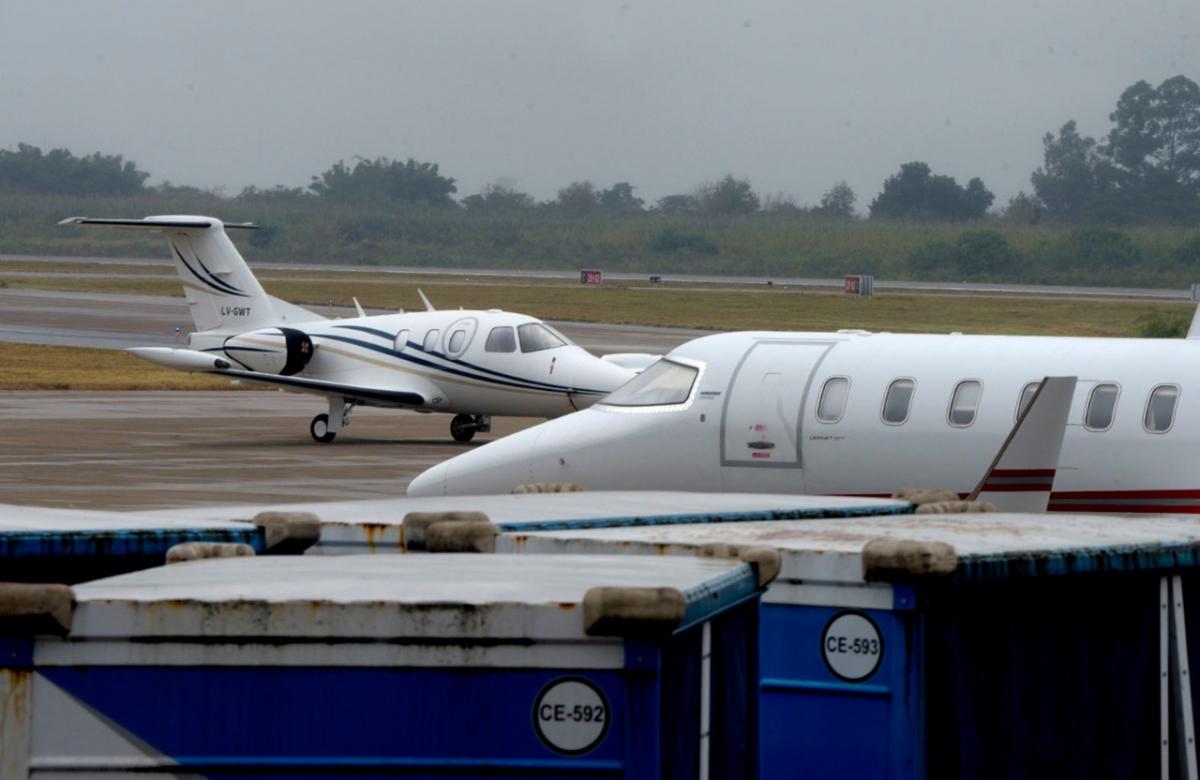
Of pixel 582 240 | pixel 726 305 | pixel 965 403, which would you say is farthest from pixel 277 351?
pixel 582 240

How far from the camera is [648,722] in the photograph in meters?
4.22

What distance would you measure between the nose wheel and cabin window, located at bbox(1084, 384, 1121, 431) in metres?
19.9

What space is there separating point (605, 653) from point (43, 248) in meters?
141

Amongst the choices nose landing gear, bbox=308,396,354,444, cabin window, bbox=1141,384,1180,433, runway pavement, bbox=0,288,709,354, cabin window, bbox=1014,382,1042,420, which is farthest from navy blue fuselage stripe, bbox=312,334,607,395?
runway pavement, bbox=0,288,709,354

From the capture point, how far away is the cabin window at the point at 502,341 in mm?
31844

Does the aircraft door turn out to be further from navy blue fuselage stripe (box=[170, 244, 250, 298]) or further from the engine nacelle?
navy blue fuselage stripe (box=[170, 244, 250, 298])

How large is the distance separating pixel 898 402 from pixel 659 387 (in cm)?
217

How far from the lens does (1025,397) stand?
1475cm

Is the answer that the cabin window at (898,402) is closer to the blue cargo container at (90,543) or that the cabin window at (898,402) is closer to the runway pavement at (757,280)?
the blue cargo container at (90,543)

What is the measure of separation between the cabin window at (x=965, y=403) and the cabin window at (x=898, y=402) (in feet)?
1.22

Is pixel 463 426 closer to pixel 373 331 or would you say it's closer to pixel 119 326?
pixel 373 331

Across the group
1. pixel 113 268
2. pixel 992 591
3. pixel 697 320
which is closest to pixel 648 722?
pixel 992 591

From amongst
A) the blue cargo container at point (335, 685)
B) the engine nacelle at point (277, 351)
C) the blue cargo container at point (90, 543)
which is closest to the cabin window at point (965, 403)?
the blue cargo container at point (90, 543)

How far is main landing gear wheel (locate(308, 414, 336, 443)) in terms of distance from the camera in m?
33.2
